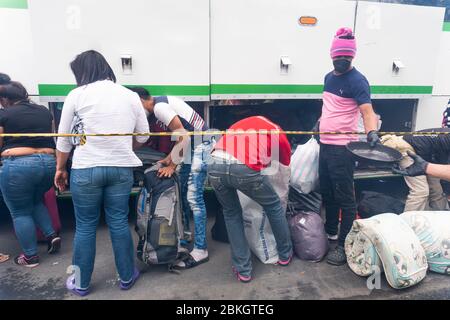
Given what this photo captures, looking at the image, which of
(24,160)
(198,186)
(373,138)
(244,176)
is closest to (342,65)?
(373,138)

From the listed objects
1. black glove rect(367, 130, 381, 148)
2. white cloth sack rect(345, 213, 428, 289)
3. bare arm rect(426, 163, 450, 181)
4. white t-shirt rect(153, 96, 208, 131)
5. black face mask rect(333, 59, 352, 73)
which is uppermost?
black face mask rect(333, 59, 352, 73)

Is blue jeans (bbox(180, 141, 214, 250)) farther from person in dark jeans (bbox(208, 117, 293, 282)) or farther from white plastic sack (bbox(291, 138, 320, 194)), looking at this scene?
white plastic sack (bbox(291, 138, 320, 194))

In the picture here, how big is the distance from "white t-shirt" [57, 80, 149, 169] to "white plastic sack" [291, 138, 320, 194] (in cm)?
162

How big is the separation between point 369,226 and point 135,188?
218 centimetres

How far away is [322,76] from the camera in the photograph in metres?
3.59

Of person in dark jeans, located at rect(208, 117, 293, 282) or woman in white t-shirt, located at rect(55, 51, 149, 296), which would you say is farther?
person in dark jeans, located at rect(208, 117, 293, 282)

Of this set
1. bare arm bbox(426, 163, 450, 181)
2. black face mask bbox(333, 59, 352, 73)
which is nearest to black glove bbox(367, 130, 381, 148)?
bare arm bbox(426, 163, 450, 181)

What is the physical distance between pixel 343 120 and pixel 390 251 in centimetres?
111

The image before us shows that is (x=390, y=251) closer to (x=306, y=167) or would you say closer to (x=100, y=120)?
(x=306, y=167)

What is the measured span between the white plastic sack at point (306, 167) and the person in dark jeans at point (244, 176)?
1.83ft

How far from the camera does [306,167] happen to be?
322 centimetres

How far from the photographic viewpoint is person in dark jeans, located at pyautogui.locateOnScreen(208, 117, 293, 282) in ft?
8.19
